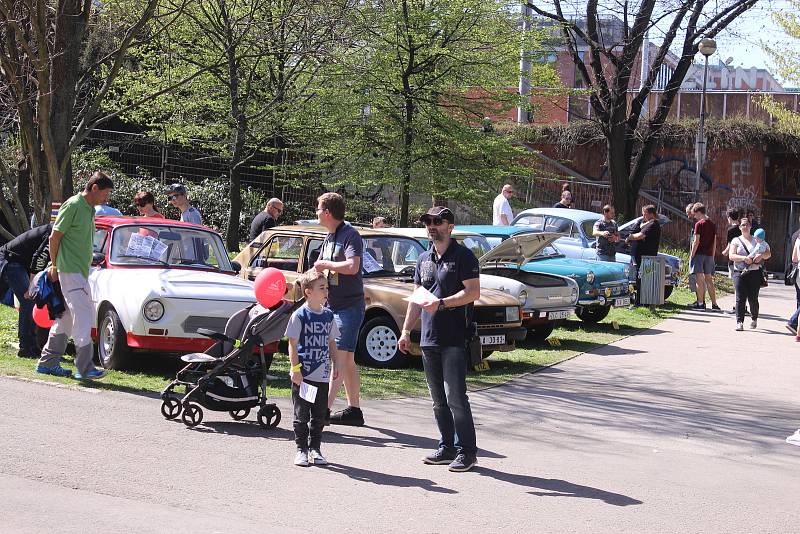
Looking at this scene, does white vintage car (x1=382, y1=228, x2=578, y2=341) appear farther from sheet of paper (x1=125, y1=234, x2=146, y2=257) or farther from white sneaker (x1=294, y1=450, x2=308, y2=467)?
white sneaker (x1=294, y1=450, x2=308, y2=467)

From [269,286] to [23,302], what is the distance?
158 inches

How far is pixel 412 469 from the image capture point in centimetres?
782

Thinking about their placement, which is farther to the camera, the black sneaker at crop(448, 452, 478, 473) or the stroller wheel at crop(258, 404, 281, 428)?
the stroller wheel at crop(258, 404, 281, 428)

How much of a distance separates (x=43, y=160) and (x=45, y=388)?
433cm

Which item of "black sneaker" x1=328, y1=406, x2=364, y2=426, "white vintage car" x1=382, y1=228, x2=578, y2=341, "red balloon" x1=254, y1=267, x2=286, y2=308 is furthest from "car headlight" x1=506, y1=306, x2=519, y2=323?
"red balloon" x1=254, y1=267, x2=286, y2=308

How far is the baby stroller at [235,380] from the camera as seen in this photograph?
8906mm

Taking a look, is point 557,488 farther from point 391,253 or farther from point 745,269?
point 745,269

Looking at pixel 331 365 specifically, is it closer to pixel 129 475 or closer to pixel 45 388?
pixel 129 475

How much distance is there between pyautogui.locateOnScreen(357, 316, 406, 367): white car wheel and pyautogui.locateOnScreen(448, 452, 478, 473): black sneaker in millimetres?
5033

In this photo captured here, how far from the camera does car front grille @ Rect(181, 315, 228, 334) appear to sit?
1080 cm

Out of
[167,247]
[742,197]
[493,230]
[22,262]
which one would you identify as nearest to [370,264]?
[167,247]

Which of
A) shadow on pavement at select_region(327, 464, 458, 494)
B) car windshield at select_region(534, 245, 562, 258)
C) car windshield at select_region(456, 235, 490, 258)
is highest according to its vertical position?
car windshield at select_region(456, 235, 490, 258)

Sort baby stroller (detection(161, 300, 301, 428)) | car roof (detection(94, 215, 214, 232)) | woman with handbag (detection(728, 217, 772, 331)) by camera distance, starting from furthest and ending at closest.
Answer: woman with handbag (detection(728, 217, 772, 331))
car roof (detection(94, 215, 214, 232))
baby stroller (detection(161, 300, 301, 428))

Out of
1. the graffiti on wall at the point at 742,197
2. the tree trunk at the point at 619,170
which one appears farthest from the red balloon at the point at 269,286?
the graffiti on wall at the point at 742,197
